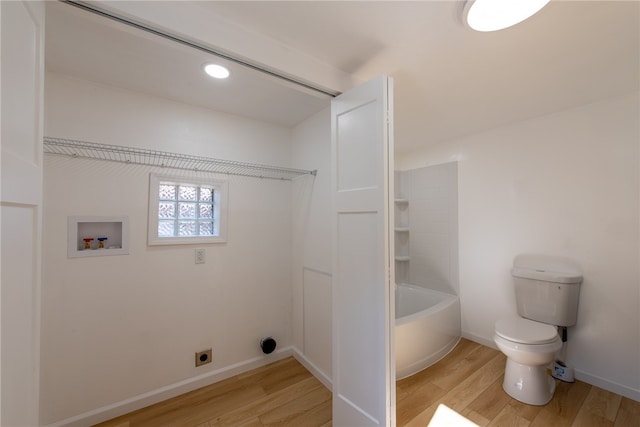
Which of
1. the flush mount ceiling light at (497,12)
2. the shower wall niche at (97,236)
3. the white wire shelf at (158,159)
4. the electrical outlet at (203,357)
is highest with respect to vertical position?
the flush mount ceiling light at (497,12)

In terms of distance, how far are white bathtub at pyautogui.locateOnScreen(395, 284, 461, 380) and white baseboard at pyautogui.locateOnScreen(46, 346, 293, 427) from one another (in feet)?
3.57

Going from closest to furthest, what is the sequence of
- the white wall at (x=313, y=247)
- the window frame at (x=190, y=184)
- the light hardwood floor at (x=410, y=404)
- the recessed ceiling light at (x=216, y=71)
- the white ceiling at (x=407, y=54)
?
the white ceiling at (x=407, y=54)
the recessed ceiling light at (x=216, y=71)
the light hardwood floor at (x=410, y=404)
the window frame at (x=190, y=184)
the white wall at (x=313, y=247)

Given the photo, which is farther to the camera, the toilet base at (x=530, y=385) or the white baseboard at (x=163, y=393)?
the toilet base at (x=530, y=385)

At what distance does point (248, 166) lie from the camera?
7.10ft

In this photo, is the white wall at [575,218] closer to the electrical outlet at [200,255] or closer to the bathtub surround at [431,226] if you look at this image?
the bathtub surround at [431,226]

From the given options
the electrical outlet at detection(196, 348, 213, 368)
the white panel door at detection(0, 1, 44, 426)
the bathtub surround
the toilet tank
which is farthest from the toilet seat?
the white panel door at detection(0, 1, 44, 426)

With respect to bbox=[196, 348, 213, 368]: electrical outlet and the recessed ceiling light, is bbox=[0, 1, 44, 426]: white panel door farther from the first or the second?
bbox=[196, 348, 213, 368]: electrical outlet

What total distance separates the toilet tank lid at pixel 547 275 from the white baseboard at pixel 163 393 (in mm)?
2232

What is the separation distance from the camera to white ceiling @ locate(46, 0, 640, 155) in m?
1.11

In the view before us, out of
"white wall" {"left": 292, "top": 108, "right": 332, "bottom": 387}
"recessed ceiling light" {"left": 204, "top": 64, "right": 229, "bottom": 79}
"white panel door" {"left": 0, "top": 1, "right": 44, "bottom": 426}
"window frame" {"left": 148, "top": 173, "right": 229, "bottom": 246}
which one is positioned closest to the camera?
"white panel door" {"left": 0, "top": 1, "right": 44, "bottom": 426}

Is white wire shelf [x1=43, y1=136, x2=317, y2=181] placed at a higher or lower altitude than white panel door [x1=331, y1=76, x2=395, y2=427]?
higher

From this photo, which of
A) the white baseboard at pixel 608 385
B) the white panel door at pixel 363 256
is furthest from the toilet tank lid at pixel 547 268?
the white panel door at pixel 363 256

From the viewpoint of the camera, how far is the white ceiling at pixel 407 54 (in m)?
1.11

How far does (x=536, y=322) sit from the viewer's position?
1990 millimetres
